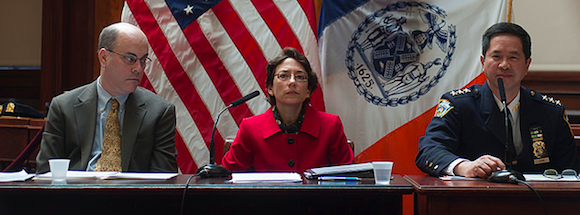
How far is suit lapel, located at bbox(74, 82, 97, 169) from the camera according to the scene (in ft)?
7.02

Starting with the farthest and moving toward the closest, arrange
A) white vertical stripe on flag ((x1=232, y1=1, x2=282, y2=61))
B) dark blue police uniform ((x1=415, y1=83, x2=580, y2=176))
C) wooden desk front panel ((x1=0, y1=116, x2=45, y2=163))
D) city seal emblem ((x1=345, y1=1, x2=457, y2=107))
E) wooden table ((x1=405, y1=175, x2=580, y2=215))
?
wooden desk front panel ((x1=0, y1=116, x2=45, y2=163)), white vertical stripe on flag ((x1=232, y1=1, x2=282, y2=61)), city seal emblem ((x1=345, y1=1, x2=457, y2=107)), dark blue police uniform ((x1=415, y1=83, x2=580, y2=176)), wooden table ((x1=405, y1=175, x2=580, y2=215))

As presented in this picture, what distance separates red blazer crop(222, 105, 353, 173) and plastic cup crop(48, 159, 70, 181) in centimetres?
80

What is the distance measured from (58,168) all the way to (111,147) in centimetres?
56

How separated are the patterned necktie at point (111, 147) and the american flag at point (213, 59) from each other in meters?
0.79

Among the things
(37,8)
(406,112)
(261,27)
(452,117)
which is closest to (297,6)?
(261,27)

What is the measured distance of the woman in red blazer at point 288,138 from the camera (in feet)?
7.60

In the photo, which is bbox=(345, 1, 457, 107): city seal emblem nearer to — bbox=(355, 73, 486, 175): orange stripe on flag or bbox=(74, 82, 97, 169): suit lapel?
bbox=(355, 73, 486, 175): orange stripe on flag

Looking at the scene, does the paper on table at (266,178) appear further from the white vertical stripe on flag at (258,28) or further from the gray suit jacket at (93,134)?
the white vertical stripe on flag at (258,28)

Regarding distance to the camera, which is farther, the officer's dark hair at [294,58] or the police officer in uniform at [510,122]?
the officer's dark hair at [294,58]

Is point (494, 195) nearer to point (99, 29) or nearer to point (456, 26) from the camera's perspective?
point (456, 26)

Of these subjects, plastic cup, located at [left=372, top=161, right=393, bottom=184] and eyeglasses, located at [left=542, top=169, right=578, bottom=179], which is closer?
plastic cup, located at [left=372, top=161, right=393, bottom=184]

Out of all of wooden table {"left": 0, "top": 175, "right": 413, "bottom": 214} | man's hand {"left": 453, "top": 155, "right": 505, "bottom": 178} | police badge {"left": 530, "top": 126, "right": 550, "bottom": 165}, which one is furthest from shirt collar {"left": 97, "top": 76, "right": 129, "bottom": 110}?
police badge {"left": 530, "top": 126, "right": 550, "bottom": 165}

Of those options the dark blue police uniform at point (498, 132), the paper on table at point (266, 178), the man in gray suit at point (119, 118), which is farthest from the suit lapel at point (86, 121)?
the dark blue police uniform at point (498, 132)

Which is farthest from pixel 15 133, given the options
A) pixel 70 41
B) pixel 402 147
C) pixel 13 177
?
pixel 402 147
